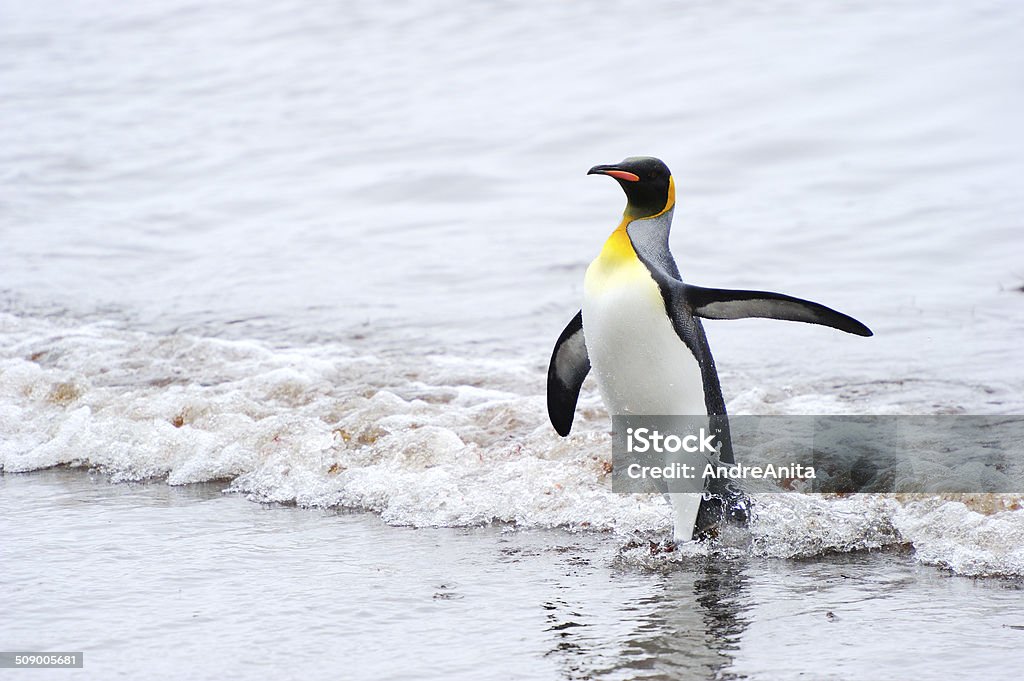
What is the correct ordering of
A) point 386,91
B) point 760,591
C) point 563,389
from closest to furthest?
point 760,591, point 563,389, point 386,91

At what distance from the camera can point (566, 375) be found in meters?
4.23

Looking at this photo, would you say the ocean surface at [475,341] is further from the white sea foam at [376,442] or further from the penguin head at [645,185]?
the penguin head at [645,185]

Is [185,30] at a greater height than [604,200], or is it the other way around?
[185,30]

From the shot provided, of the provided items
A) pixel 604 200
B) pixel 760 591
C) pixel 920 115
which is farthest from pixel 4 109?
pixel 760 591

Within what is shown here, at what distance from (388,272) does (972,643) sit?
22.5 ft

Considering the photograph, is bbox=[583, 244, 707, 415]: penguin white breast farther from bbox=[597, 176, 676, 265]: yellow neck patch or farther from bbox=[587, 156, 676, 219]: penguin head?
bbox=[587, 156, 676, 219]: penguin head

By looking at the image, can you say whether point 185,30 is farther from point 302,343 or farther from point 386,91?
point 302,343

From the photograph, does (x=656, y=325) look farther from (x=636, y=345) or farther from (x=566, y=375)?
(x=566, y=375)

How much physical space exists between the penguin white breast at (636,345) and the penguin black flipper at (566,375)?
0.29 m

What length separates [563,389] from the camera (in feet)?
13.9

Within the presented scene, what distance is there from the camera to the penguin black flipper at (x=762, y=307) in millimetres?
3576

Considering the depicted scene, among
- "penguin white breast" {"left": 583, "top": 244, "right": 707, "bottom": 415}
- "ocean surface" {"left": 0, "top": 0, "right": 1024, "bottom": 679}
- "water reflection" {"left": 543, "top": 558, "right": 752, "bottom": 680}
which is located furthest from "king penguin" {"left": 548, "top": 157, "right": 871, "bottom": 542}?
"water reflection" {"left": 543, "top": 558, "right": 752, "bottom": 680}

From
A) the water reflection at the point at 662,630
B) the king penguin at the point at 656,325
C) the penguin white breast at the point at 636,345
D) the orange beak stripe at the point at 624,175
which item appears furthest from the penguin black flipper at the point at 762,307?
the water reflection at the point at 662,630

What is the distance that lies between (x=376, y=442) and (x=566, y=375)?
34.4 inches
